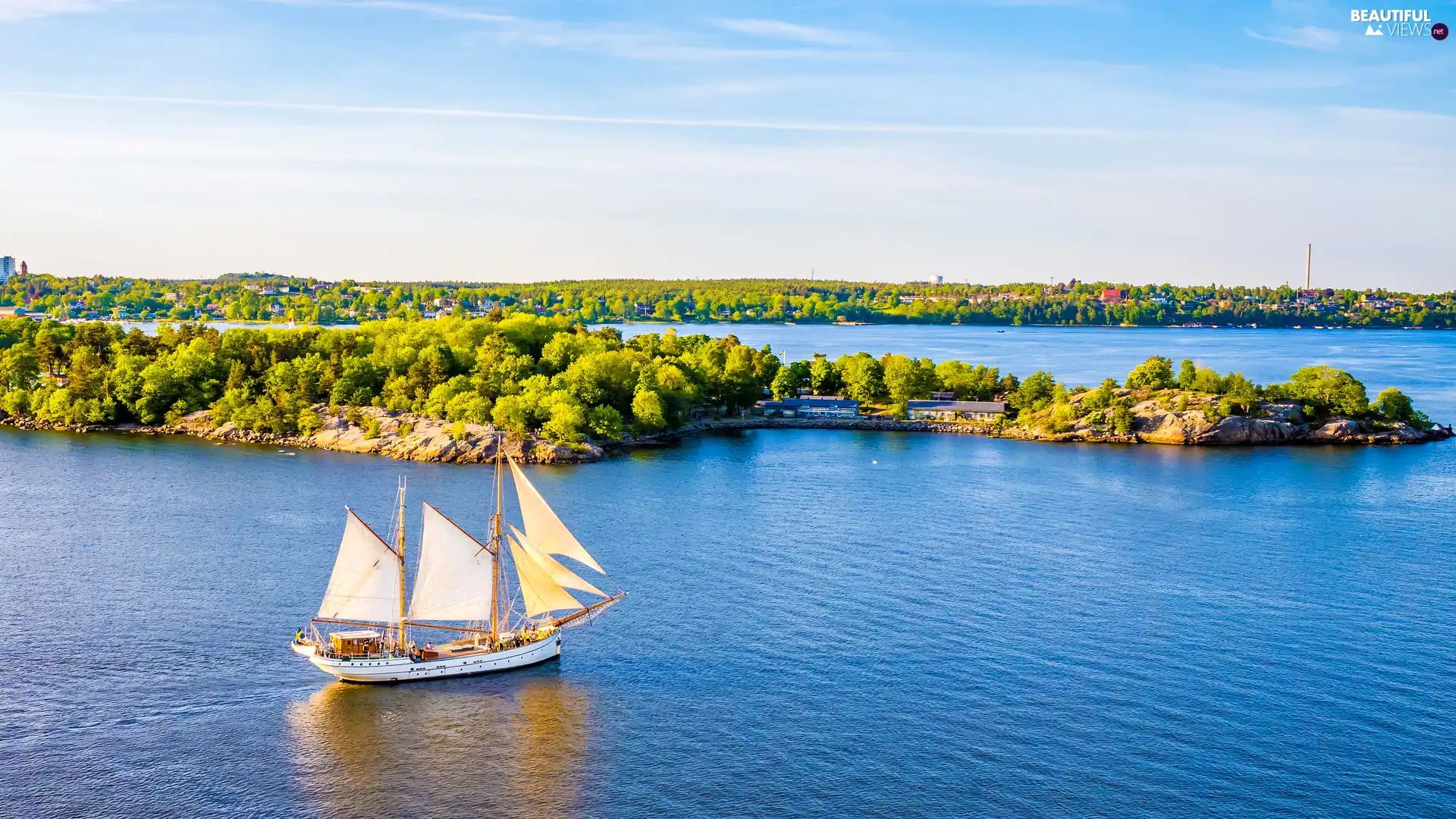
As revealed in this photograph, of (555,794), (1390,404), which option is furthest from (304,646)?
(1390,404)

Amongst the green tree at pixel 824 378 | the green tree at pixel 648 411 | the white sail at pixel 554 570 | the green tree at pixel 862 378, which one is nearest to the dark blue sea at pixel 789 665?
the white sail at pixel 554 570

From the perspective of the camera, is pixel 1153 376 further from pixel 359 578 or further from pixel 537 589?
pixel 359 578

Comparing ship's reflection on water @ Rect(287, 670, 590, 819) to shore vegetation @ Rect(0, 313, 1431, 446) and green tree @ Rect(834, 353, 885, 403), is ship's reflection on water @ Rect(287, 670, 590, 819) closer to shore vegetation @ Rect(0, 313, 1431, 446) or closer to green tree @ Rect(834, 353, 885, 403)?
shore vegetation @ Rect(0, 313, 1431, 446)

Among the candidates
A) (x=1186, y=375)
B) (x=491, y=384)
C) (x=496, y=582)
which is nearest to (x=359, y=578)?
(x=496, y=582)

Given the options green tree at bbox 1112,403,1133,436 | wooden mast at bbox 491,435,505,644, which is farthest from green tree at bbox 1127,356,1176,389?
wooden mast at bbox 491,435,505,644

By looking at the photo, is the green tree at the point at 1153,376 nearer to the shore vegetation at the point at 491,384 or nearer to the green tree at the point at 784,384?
the shore vegetation at the point at 491,384

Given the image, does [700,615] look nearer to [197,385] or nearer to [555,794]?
[555,794]
